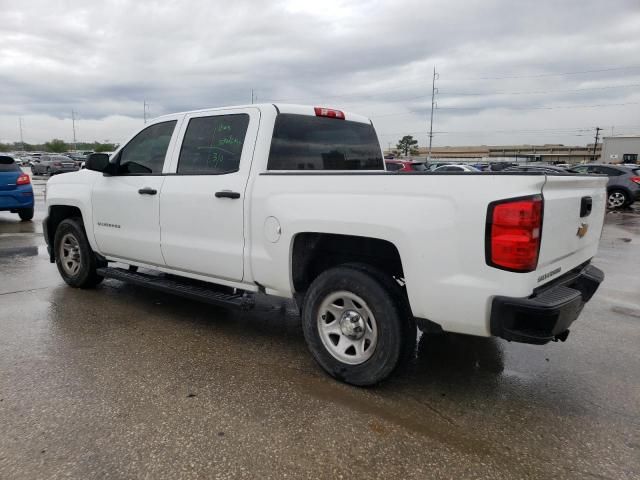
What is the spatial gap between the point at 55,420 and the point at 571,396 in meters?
3.31

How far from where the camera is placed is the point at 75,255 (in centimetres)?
582

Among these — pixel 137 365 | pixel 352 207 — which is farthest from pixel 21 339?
pixel 352 207

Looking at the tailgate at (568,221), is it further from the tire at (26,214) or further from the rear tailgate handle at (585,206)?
the tire at (26,214)

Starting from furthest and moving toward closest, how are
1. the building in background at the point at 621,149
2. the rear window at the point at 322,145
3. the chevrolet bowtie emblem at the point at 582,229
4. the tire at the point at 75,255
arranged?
the building in background at the point at 621,149
the tire at the point at 75,255
the rear window at the point at 322,145
the chevrolet bowtie emblem at the point at 582,229

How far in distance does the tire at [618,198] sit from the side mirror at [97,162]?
705 inches

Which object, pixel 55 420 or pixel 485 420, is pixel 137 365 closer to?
pixel 55 420

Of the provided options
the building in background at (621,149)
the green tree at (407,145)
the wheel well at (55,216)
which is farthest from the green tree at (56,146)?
the wheel well at (55,216)

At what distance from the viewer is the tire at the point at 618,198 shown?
17.8 metres

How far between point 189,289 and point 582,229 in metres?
3.15

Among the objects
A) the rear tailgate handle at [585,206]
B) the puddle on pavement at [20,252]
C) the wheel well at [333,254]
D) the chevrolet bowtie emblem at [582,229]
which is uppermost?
the rear tailgate handle at [585,206]

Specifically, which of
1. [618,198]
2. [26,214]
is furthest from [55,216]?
[618,198]

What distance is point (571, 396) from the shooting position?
3.38m

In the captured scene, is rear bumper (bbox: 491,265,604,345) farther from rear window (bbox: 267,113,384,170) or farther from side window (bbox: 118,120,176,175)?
side window (bbox: 118,120,176,175)

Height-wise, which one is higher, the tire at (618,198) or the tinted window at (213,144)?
the tinted window at (213,144)
